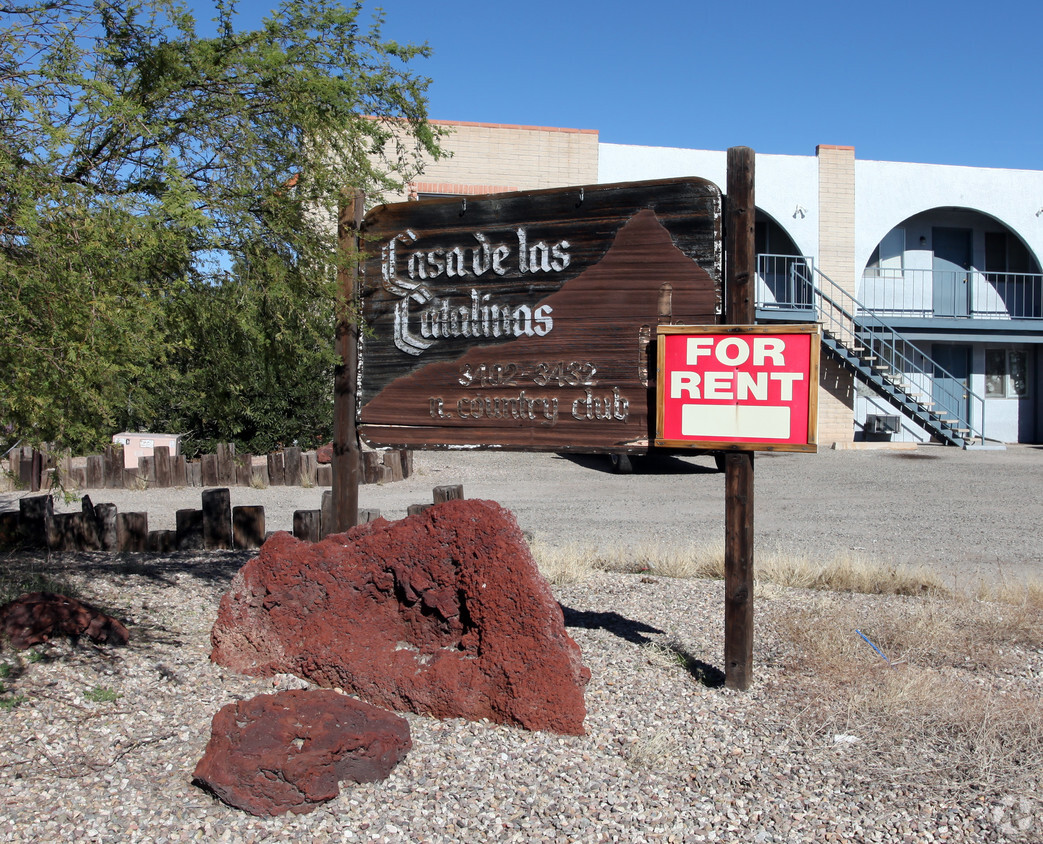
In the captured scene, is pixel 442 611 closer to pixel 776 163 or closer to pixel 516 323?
pixel 516 323

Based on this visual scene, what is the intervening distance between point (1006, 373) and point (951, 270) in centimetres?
399

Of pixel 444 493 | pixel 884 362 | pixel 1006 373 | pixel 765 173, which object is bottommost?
pixel 444 493

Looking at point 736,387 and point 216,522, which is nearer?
point 736,387

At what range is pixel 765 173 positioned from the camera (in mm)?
23953

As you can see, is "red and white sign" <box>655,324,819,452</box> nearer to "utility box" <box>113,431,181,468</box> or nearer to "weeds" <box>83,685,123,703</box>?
"weeds" <box>83,685,123,703</box>

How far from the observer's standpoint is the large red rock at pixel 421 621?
4.30 metres

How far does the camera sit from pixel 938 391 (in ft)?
84.8

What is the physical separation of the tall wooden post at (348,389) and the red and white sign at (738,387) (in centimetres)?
202

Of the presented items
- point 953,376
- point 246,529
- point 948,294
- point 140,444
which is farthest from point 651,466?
point 948,294

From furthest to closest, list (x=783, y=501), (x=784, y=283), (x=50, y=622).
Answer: (x=784, y=283)
(x=783, y=501)
(x=50, y=622)

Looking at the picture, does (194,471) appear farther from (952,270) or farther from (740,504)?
(952,270)

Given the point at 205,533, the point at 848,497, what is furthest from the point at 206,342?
the point at 848,497

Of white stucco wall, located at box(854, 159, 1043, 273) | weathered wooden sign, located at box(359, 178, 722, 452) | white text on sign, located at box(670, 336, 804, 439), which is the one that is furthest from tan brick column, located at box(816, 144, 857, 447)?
white text on sign, located at box(670, 336, 804, 439)

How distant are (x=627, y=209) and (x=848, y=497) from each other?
11.1 m
